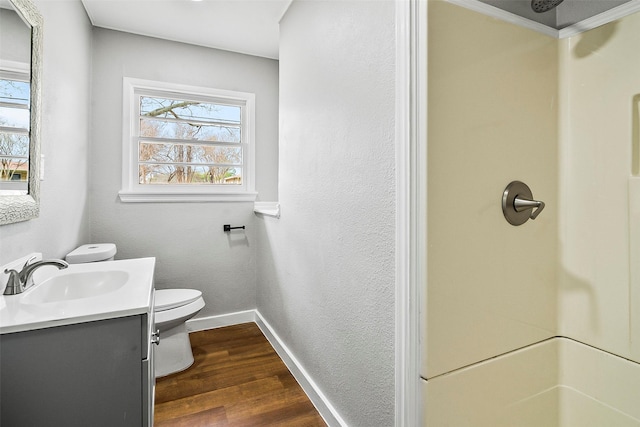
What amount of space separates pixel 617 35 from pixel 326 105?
104 centimetres

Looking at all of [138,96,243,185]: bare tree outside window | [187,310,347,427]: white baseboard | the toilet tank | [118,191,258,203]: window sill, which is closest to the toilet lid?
the toilet tank

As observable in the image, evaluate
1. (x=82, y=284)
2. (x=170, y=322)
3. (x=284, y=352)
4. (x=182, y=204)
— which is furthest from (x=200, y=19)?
(x=284, y=352)

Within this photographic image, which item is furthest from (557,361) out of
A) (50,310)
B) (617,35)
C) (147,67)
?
(147,67)

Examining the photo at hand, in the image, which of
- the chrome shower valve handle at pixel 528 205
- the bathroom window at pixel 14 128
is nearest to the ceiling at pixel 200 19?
the bathroom window at pixel 14 128

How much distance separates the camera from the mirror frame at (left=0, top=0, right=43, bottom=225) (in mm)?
1271

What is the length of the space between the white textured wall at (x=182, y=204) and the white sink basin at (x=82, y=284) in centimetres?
110

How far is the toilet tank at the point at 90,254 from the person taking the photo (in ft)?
6.01

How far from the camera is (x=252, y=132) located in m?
2.85

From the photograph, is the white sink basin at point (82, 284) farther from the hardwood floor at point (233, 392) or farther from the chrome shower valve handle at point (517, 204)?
the chrome shower valve handle at point (517, 204)

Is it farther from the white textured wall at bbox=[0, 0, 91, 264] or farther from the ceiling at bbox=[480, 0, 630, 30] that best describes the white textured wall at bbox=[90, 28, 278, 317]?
the ceiling at bbox=[480, 0, 630, 30]

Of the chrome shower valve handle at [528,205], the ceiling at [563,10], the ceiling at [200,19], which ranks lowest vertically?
the chrome shower valve handle at [528,205]

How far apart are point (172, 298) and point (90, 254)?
540 millimetres

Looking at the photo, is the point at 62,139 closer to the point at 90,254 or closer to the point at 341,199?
the point at 90,254

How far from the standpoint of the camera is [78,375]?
91 centimetres
